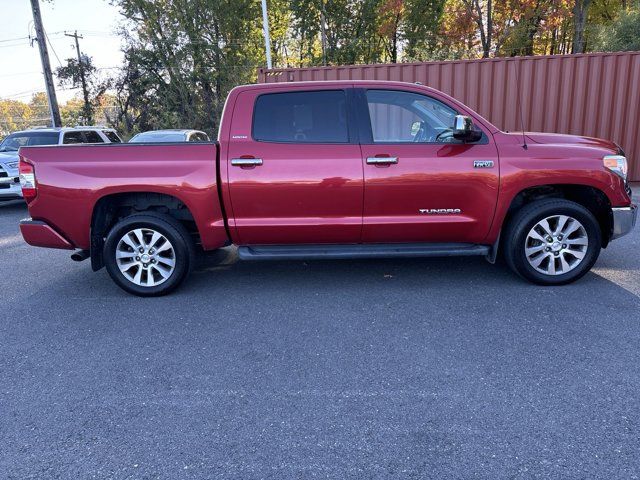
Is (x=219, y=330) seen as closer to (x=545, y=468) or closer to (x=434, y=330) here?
(x=434, y=330)

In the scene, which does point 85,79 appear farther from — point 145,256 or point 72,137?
point 145,256

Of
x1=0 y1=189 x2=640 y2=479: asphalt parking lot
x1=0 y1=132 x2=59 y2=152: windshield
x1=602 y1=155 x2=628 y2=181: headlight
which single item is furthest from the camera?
x1=0 y1=132 x2=59 y2=152: windshield

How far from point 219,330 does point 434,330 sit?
174 cm

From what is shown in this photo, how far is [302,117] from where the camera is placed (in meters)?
4.63

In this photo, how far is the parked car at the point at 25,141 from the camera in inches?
394

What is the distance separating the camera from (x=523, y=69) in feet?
33.6

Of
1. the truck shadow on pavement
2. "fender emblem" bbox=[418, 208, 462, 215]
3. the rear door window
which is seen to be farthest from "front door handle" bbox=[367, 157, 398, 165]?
the rear door window

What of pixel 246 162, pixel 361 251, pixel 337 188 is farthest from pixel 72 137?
pixel 361 251

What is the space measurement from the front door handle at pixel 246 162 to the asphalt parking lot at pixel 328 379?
128 cm

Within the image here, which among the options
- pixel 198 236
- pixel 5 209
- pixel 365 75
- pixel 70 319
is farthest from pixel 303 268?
pixel 5 209

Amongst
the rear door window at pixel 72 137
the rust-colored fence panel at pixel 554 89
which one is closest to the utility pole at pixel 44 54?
the rear door window at pixel 72 137

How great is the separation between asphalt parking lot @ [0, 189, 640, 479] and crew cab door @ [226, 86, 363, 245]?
0.67 m

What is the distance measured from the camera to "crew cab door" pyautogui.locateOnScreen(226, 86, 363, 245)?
175 inches

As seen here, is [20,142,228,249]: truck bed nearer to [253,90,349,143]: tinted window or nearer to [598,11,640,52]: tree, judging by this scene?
[253,90,349,143]: tinted window
